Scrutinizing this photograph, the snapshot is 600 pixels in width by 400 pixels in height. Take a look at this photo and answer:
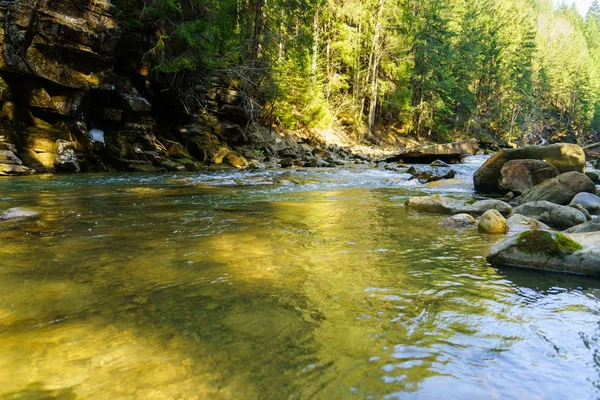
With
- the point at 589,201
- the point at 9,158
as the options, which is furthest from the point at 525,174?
the point at 9,158

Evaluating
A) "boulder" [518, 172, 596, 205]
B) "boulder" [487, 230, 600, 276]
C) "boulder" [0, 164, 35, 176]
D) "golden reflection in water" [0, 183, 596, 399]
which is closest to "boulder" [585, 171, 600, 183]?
"boulder" [518, 172, 596, 205]

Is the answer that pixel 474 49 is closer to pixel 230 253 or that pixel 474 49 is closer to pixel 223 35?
pixel 223 35

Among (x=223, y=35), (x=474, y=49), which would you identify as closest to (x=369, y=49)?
(x=474, y=49)

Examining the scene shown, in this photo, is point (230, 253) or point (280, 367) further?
point (230, 253)

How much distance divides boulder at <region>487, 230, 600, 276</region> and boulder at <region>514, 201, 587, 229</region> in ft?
6.26

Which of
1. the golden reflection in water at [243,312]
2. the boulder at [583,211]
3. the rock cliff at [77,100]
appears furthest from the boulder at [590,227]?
the rock cliff at [77,100]

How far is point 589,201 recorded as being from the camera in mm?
6457

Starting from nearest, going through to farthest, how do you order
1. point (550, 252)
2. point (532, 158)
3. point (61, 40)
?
point (550, 252) → point (532, 158) → point (61, 40)

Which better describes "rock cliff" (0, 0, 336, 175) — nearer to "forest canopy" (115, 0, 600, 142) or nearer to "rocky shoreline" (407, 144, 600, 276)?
"forest canopy" (115, 0, 600, 142)

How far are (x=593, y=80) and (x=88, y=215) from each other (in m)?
79.6

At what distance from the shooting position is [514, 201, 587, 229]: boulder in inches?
208

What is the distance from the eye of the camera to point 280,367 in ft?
5.97

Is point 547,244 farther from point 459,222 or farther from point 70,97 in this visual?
point 70,97

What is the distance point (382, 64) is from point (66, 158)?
26.9 m
